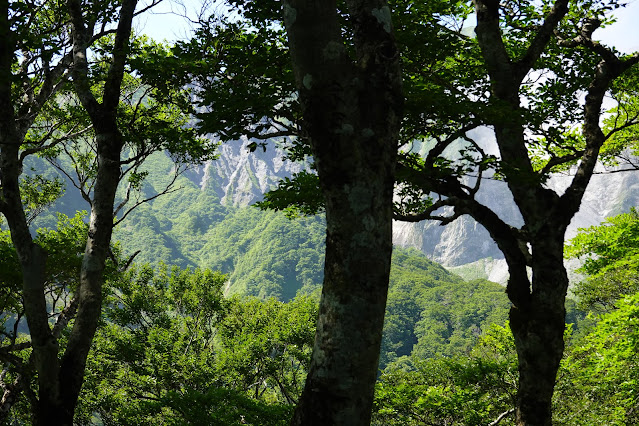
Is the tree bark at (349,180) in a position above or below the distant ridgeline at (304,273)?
below

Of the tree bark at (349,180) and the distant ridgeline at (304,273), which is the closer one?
the tree bark at (349,180)

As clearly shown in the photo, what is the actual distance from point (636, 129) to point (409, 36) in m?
9.02

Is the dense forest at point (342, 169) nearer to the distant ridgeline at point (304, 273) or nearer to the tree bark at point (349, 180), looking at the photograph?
the tree bark at point (349, 180)

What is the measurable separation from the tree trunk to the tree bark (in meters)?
4.97

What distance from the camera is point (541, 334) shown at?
6.43m

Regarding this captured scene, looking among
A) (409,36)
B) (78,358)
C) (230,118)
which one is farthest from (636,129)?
(78,358)

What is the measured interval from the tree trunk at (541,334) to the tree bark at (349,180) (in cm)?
497

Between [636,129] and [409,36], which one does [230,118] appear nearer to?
[409,36]

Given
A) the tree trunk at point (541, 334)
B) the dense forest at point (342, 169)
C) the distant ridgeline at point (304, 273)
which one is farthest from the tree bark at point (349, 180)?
the distant ridgeline at point (304, 273)

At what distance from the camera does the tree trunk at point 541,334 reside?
636cm

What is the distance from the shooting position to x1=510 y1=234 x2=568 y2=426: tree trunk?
251 inches

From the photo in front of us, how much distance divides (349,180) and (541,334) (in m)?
5.22

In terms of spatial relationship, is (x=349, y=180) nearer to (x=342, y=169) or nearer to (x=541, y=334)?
(x=342, y=169)

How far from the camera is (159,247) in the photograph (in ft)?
570
